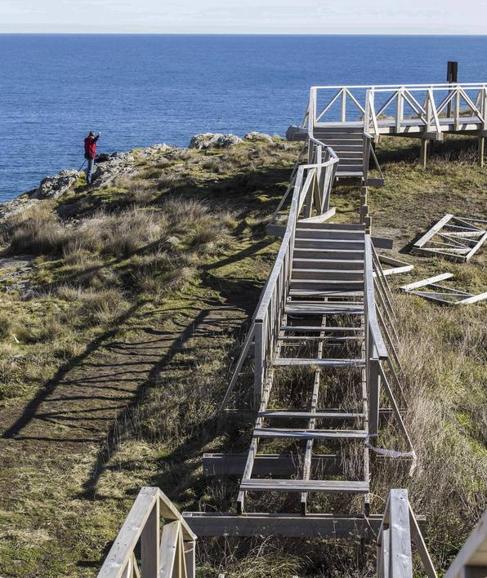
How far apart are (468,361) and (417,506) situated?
5254 millimetres

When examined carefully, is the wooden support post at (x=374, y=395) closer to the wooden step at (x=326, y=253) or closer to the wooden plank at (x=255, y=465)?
the wooden plank at (x=255, y=465)

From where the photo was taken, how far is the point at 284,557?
8312 mm

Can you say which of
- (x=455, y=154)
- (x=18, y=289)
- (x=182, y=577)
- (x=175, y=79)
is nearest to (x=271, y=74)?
(x=175, y=79)

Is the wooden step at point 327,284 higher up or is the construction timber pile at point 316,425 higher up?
the wooden step at point 327,284

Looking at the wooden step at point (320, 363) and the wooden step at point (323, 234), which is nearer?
the wooden step at point (320, 363)

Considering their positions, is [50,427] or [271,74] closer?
[50,427]

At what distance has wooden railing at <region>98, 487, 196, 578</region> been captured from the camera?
4199 millimetres

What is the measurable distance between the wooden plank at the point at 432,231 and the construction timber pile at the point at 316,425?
4.55 ft

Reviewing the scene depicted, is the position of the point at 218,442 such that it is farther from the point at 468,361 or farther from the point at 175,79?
the point at 175,79

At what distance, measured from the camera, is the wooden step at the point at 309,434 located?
9.63m

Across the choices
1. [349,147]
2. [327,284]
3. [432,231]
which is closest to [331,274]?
[327,284]

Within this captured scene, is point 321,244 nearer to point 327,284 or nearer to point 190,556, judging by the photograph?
point 327,284

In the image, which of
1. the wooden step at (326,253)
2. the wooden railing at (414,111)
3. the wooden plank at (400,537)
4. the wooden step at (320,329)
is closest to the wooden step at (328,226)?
the wooden step at (326,253)

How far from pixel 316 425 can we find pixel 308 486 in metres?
2.21
